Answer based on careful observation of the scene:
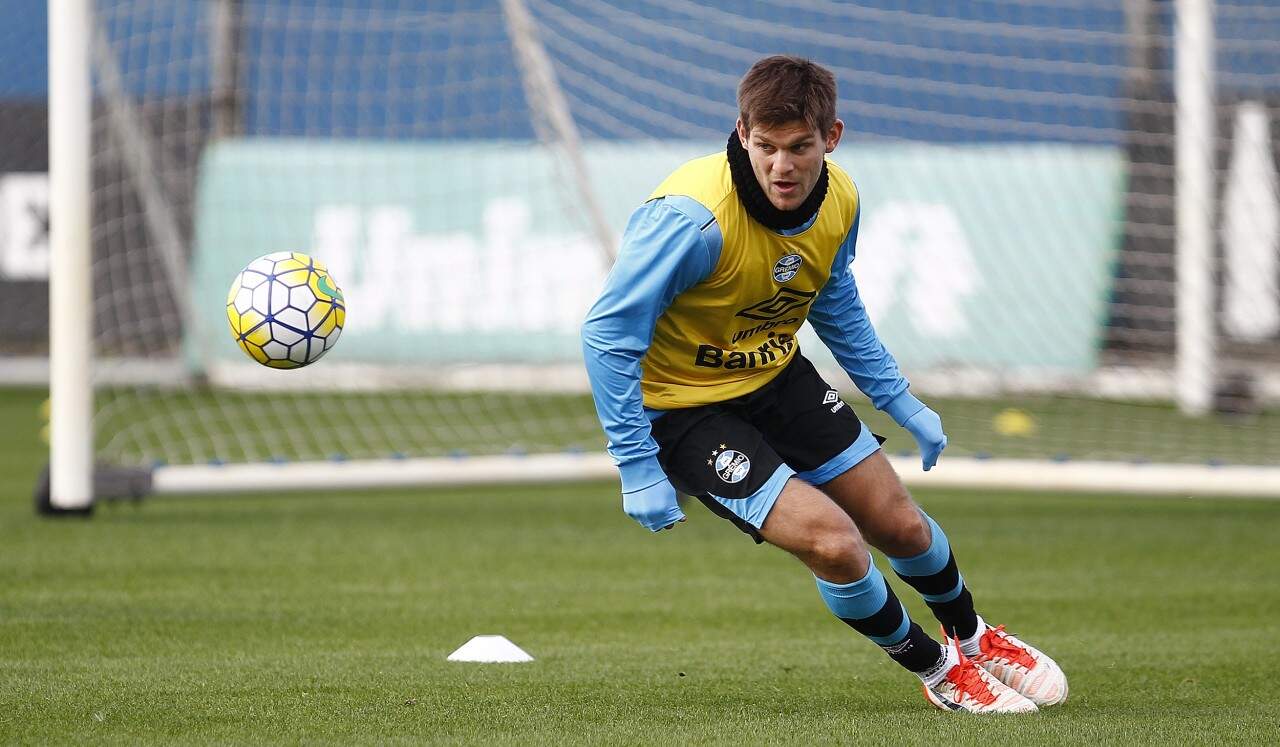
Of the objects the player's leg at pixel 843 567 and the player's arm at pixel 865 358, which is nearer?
the player's leg at pixel 843 567

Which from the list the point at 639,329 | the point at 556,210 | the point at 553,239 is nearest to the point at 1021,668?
the point at 639,329

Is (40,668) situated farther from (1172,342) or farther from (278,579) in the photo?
(1172,342)

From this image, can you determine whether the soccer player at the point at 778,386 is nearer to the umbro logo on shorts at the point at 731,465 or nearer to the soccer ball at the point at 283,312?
the umbro logo on shorts at the point at 731,465

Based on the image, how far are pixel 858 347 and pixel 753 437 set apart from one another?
57cm

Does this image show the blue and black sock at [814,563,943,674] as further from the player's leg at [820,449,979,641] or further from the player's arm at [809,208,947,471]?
the player's arm at [809,208,947,471]

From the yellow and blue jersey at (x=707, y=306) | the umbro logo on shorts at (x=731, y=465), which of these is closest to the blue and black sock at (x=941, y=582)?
the yellow and blue jersey at (x=707, y=306)

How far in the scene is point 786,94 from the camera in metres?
3.87

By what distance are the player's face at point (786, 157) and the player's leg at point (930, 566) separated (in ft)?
2.54

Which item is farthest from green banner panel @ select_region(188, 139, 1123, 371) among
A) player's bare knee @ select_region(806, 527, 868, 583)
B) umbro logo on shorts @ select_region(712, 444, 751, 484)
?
player's bare knee @ select_region(806, 527, 868, 583)

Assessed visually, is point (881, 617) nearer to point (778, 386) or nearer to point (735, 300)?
point (778, 386)

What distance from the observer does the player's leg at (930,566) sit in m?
4.31

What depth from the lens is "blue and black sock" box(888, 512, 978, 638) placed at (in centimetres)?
439

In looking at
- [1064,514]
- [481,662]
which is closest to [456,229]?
[1064,514]

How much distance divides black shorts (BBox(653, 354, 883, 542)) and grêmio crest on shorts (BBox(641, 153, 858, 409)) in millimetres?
49
